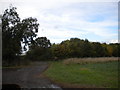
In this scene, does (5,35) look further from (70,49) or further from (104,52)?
(104,52)

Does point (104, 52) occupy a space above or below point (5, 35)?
below

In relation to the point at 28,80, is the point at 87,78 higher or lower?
higher

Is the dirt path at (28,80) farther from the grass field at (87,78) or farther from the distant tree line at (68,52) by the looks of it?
the distant tree line at (68,52)

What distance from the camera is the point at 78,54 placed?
44906 mm

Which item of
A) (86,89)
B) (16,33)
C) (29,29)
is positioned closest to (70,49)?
(29,29)

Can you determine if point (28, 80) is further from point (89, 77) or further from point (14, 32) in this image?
point (14, 32)

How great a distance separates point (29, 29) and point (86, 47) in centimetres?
1753

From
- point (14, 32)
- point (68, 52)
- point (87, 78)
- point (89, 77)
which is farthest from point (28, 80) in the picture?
point (68, 52)

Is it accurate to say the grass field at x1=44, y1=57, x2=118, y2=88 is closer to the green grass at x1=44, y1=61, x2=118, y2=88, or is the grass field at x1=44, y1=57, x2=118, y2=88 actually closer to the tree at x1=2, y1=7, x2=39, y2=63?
the green grass at x1=44, y1=61, x2=118, y2=88

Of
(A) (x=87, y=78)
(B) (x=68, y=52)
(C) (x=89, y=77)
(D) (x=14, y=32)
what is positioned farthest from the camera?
(B) (x=68, y=52)

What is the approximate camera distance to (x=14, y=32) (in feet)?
100

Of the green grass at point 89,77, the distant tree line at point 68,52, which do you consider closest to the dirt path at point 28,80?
the green grass at point 89,77

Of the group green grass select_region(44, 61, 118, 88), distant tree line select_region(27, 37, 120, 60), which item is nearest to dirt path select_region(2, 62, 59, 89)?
green grass select_region(44, 61, 118, 88)

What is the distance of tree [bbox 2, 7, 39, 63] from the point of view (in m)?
28.7
